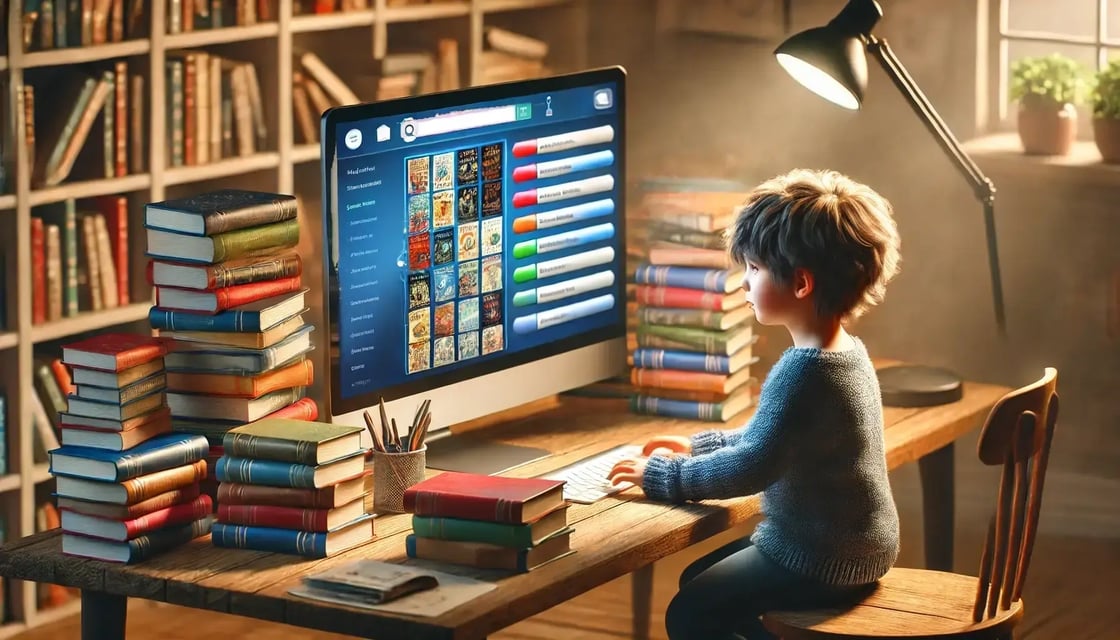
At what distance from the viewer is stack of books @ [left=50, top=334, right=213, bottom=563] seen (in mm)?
2066

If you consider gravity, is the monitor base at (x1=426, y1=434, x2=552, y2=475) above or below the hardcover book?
below

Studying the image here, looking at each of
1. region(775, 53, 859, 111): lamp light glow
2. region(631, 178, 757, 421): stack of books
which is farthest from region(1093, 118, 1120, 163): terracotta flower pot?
region(631, 178, 757, 421): stack of books

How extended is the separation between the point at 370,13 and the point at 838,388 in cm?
237

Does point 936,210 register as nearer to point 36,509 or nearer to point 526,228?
point 526,228

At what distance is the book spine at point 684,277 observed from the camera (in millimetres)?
2848

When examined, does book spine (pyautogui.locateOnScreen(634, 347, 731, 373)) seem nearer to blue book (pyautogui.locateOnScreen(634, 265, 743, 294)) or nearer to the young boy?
blue book (pyautogui.locateOnScreen(634, 265, 743, 294))

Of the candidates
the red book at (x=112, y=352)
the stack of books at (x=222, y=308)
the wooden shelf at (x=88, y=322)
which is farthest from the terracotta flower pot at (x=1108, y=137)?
the red book at (x=112, y=352)

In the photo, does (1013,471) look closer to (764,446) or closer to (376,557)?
(764,446)

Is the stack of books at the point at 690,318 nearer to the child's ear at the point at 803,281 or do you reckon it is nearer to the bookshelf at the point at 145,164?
the child's ear at the point at 803,281

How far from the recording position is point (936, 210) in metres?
4.28

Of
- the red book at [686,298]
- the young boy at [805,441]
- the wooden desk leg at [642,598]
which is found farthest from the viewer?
the wooden desk leg at [642,598]

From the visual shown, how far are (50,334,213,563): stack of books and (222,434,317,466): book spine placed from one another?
6 cm

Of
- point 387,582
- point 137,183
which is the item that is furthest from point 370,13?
point 387,582

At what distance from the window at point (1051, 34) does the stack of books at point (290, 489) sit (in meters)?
2.66
